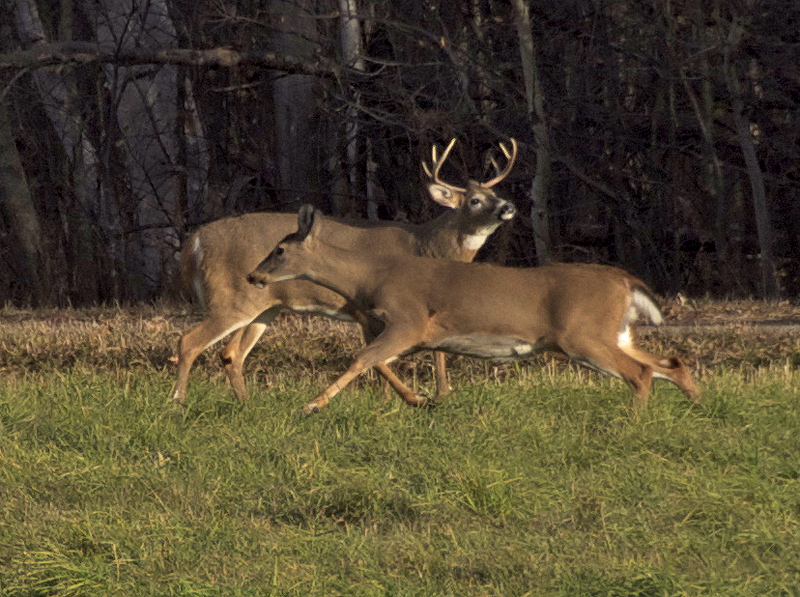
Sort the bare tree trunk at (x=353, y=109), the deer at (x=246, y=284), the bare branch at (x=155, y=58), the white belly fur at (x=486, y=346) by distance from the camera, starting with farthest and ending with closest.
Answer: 1. the bare tree trunk at (x=353, y=109)
2. the bare branch at (x=155, y=58)
3. the deer at (x=246, y=284)
4. the white belly fur at (x=486, y=346)

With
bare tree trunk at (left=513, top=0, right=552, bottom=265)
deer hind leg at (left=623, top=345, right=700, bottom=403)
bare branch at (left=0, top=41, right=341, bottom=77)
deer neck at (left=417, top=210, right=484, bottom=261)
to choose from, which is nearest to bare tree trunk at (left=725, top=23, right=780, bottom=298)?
bare tree trunk at (left=513, top=0, right=552, bottom=265)

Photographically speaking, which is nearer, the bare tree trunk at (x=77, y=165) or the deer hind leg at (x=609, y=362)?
the deer hind leg at (x=609, y=362)

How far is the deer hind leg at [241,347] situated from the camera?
30.4ft

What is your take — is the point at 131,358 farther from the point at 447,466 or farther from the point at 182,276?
the point at 447,466

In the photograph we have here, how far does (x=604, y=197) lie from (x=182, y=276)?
956cm

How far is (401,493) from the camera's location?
19.8 feet

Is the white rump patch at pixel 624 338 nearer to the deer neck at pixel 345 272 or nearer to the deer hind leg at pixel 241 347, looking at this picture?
the deer neck at pixel 345 272

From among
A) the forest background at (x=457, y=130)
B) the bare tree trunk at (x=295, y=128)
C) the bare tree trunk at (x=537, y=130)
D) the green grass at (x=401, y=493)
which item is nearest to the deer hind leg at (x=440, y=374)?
the green grass at (x=401, y=493)

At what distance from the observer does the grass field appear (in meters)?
5.00

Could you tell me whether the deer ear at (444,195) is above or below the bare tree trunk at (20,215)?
above

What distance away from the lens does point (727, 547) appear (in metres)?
5.31

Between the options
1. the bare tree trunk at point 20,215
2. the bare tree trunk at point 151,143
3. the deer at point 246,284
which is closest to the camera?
the deer at point 246,284

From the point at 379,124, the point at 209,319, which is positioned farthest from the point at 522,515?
the point at 379,124

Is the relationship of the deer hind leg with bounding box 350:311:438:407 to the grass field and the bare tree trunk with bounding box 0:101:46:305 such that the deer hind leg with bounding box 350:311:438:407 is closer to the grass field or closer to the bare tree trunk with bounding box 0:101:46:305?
the grass field
